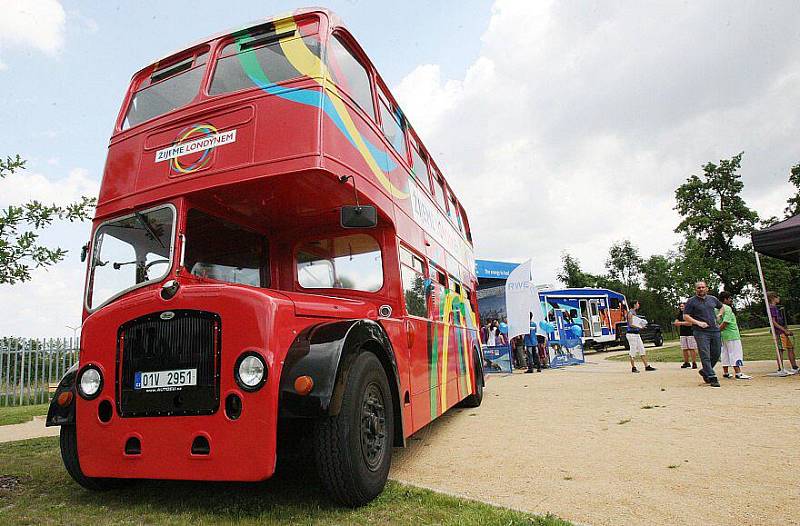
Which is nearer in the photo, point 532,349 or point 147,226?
point 147,226

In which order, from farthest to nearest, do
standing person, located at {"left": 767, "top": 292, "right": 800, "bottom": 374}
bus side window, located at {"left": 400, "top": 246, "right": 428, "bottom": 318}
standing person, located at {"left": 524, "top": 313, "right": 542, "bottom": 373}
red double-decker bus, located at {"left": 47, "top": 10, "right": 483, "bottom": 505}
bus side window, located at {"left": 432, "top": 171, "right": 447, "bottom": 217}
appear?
1. standing person, located at {"left": 524, "top": 313, "right": 542, "bottom": 373}
2. standing person, located at {"left": 767, "top": 292, "right": 800, "bottom": 374}
3. bus side window, located at {"left": 432, "top": 171, "right": 447, "bottom": 217}
4. bus side window, located at {"left": 400, "top": 246, "right": 428, "bottom": 318}
5. red double-decker bus, located at {"left": 47, "top": 10, "right": 483, "bottom": 505}

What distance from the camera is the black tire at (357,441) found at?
312cm

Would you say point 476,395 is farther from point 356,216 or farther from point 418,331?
point 356,216

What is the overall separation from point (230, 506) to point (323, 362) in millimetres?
1190

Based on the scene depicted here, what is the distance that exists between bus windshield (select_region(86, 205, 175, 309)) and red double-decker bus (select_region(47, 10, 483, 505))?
12 millimetres

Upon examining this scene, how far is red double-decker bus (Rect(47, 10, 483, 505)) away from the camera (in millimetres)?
3072

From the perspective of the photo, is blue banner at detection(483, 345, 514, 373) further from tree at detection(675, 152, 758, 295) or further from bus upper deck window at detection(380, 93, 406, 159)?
tree at detection(675, 152, 758, 295)

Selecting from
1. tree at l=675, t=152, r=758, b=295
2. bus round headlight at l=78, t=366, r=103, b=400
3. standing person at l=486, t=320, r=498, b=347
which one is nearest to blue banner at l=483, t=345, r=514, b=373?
standing person at l=486, t=320, r=498, b=347

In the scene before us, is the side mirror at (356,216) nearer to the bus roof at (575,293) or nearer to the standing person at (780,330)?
the standing person at (780,330)

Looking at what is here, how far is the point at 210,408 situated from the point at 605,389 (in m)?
7.83

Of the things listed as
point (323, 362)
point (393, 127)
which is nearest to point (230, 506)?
point (323, 362)

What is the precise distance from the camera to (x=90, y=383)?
3361 mm

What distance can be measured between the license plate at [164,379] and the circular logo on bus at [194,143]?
1.57 m

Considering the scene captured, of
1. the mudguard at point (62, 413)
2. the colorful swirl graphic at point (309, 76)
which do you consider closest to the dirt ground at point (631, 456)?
the mudguard at point (62, 413)
